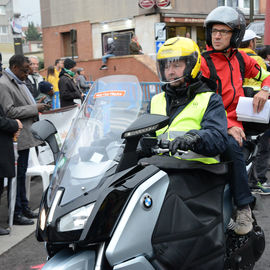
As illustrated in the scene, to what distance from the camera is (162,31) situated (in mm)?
11320

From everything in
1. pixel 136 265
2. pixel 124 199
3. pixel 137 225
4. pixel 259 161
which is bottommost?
pixel 259 161

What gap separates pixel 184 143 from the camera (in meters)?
2.17

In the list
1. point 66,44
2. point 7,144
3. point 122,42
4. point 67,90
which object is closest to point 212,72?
point 7,144

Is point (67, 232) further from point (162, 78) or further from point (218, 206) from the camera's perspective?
point (162, 78)

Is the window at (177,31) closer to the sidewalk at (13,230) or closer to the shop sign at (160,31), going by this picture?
the shop sign at (160,31)

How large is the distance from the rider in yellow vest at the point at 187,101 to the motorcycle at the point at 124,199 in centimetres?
16

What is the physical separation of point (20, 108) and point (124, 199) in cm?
291

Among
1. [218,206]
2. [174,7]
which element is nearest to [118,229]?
[218,206]

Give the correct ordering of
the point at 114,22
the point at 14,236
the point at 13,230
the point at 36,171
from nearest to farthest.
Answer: the point at 14,236 → the point at 13,230 → the point at 36,171 → the point at 114,22

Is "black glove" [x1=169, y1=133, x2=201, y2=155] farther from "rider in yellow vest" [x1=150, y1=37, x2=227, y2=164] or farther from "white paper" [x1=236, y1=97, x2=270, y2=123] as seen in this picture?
"white paper" [x1=236, y1=97, x2=270, y2=123]

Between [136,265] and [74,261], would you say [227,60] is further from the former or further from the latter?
[74,261]

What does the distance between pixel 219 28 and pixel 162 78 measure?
3.13 feet

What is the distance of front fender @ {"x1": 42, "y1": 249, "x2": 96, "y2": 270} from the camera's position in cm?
202

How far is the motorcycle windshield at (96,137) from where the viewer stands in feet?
7.34
